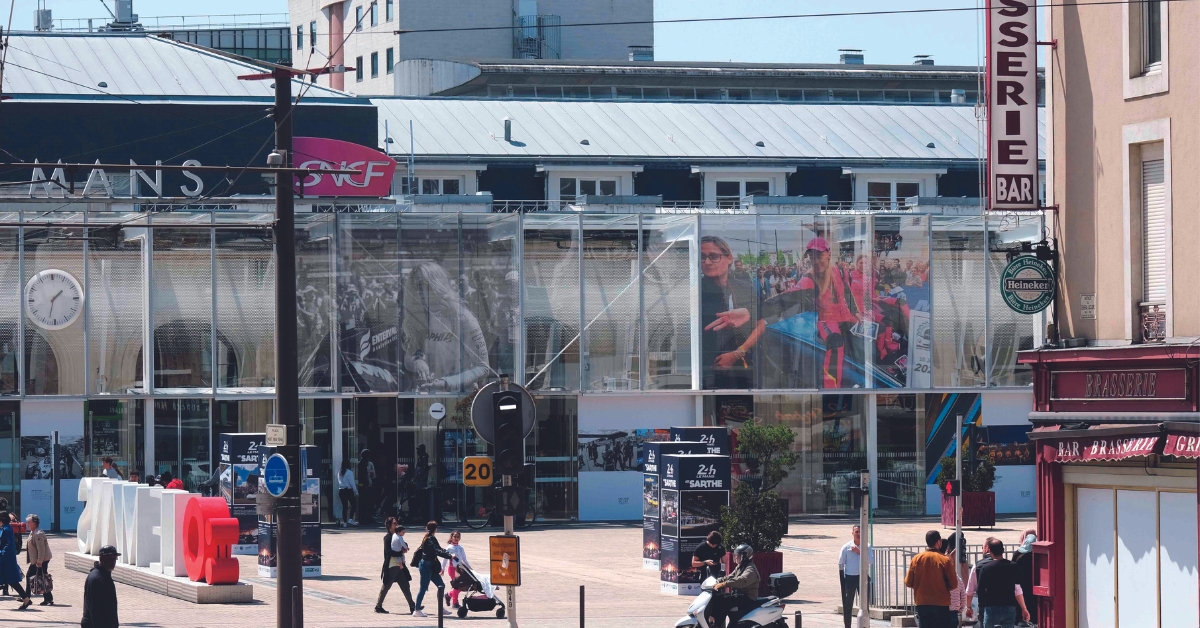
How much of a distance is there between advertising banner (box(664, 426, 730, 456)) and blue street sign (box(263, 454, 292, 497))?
45.5 ft

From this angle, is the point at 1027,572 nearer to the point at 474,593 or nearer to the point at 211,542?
the point at 474,593

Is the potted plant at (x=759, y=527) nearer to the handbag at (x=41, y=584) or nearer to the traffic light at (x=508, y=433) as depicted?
the traffic light at (x=508, y=433)

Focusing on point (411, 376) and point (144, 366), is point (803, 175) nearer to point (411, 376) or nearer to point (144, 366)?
point (411, 376)

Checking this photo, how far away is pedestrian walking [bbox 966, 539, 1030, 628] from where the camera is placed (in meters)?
18.9

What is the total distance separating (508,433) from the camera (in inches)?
648

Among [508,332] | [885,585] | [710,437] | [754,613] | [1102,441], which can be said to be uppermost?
[508,332]

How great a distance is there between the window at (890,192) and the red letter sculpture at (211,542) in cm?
3152

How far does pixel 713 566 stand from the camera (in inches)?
886

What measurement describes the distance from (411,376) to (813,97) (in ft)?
116

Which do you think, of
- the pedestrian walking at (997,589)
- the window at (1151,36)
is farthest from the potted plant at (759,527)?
the window at (1151,36)

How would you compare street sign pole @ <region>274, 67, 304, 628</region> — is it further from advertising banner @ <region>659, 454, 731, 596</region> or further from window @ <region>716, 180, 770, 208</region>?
window @ <region>716, 180, 770, 208</region>

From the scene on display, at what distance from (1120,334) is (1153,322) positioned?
58cm

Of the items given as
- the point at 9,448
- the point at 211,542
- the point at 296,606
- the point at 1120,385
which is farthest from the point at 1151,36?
the point at 9,448

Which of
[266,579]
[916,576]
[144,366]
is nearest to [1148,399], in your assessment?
[916,576]
